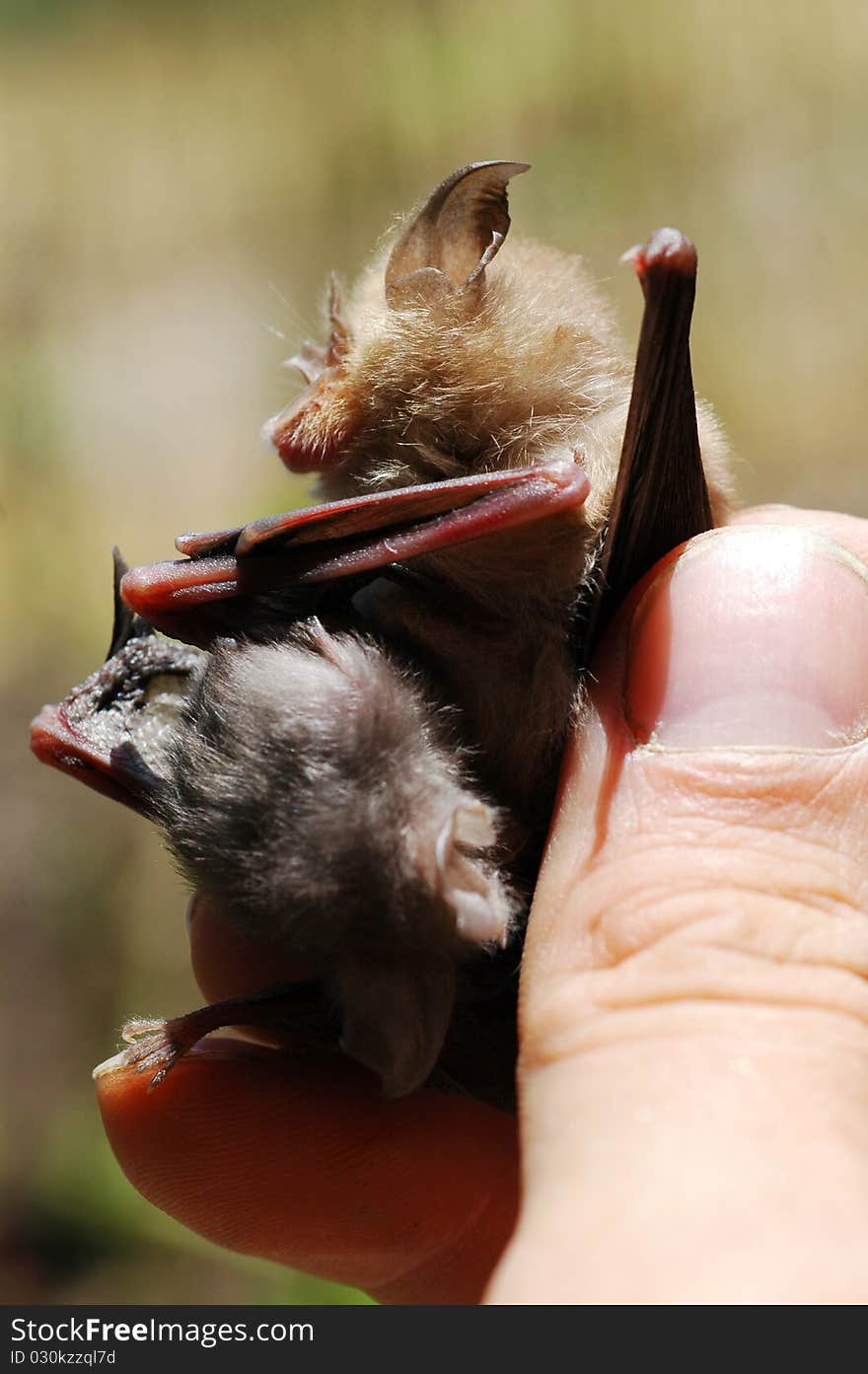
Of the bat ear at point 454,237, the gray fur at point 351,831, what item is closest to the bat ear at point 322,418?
the bat ear at point 454,237

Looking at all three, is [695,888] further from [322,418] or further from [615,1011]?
[322,418]

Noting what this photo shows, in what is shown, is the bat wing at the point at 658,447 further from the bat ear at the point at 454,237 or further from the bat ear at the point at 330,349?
the bat ear at the point at 330,349

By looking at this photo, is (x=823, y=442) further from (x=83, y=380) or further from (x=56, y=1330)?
(x=56, y=1330)

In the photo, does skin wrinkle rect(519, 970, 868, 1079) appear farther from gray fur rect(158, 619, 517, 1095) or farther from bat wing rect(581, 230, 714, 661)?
bat wing rect(581, 230, 714, 661)

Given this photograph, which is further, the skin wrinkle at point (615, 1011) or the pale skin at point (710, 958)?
the skin wrinkle at point (615, 1011)

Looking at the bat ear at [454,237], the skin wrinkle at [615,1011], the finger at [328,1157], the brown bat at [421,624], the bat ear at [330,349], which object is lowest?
the finger at [328,1157]

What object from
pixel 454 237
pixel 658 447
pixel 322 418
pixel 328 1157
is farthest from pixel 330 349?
pixel 328 1157

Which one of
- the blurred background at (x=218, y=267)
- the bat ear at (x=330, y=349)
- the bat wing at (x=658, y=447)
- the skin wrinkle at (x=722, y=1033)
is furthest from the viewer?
the blurred background at (x=218, y=267)
